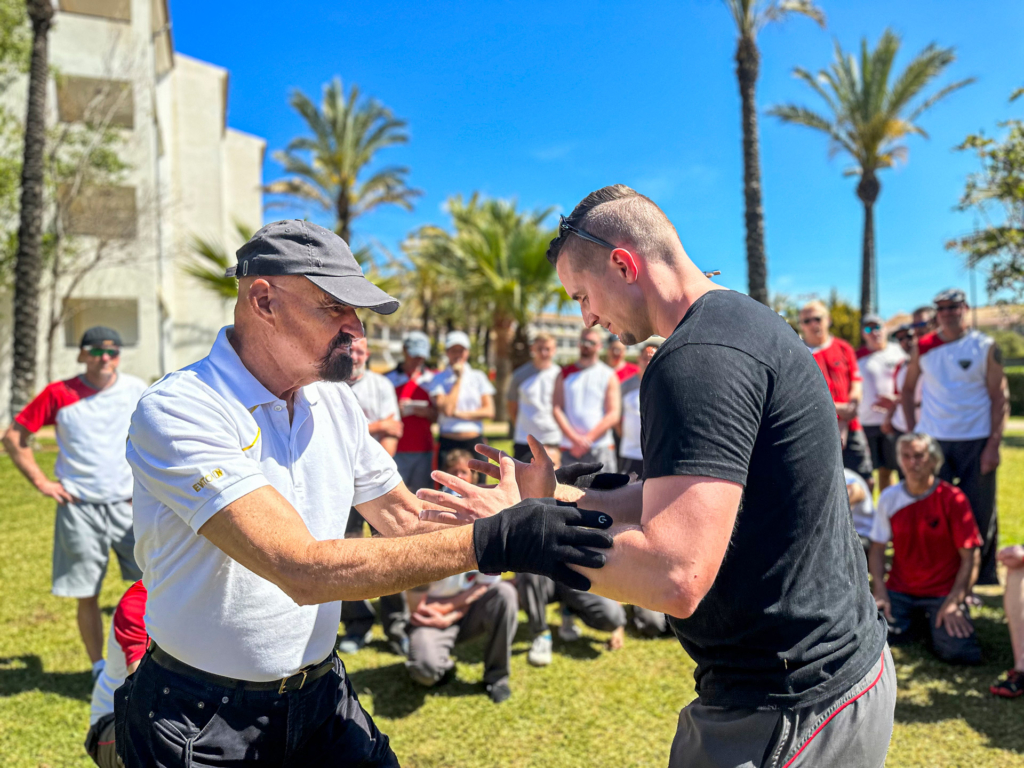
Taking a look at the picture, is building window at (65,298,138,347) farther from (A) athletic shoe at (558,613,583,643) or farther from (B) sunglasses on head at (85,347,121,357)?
(A) athletic shoe at (558,613,583,643)

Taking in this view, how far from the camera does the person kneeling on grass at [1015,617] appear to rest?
425 cm

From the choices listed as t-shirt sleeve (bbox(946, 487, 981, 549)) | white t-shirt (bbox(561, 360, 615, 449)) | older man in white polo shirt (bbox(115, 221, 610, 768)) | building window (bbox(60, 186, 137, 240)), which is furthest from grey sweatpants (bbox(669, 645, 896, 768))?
building window (bbox(60, 186, 137, 240))

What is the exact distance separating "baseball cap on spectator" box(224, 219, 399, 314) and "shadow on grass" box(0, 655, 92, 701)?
160 inches

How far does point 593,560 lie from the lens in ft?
4.89

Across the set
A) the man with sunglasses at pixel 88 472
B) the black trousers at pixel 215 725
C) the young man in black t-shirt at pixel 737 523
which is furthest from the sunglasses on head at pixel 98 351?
the young man in black t-shirt at pixel 737 523

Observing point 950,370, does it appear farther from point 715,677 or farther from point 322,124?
point 322,124

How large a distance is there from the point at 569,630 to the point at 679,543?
439cm

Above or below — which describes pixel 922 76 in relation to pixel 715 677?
above

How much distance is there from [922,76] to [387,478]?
24.4 metres

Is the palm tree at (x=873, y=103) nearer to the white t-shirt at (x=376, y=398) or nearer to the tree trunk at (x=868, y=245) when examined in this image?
the tree trunk at (x=868, y=245)

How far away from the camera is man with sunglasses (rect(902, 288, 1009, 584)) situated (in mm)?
5820

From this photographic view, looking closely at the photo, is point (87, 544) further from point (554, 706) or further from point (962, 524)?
point (962, 524)

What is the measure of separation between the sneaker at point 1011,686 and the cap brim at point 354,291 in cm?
445

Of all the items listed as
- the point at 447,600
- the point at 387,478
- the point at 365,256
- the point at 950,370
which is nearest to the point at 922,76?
the point at 365,256
